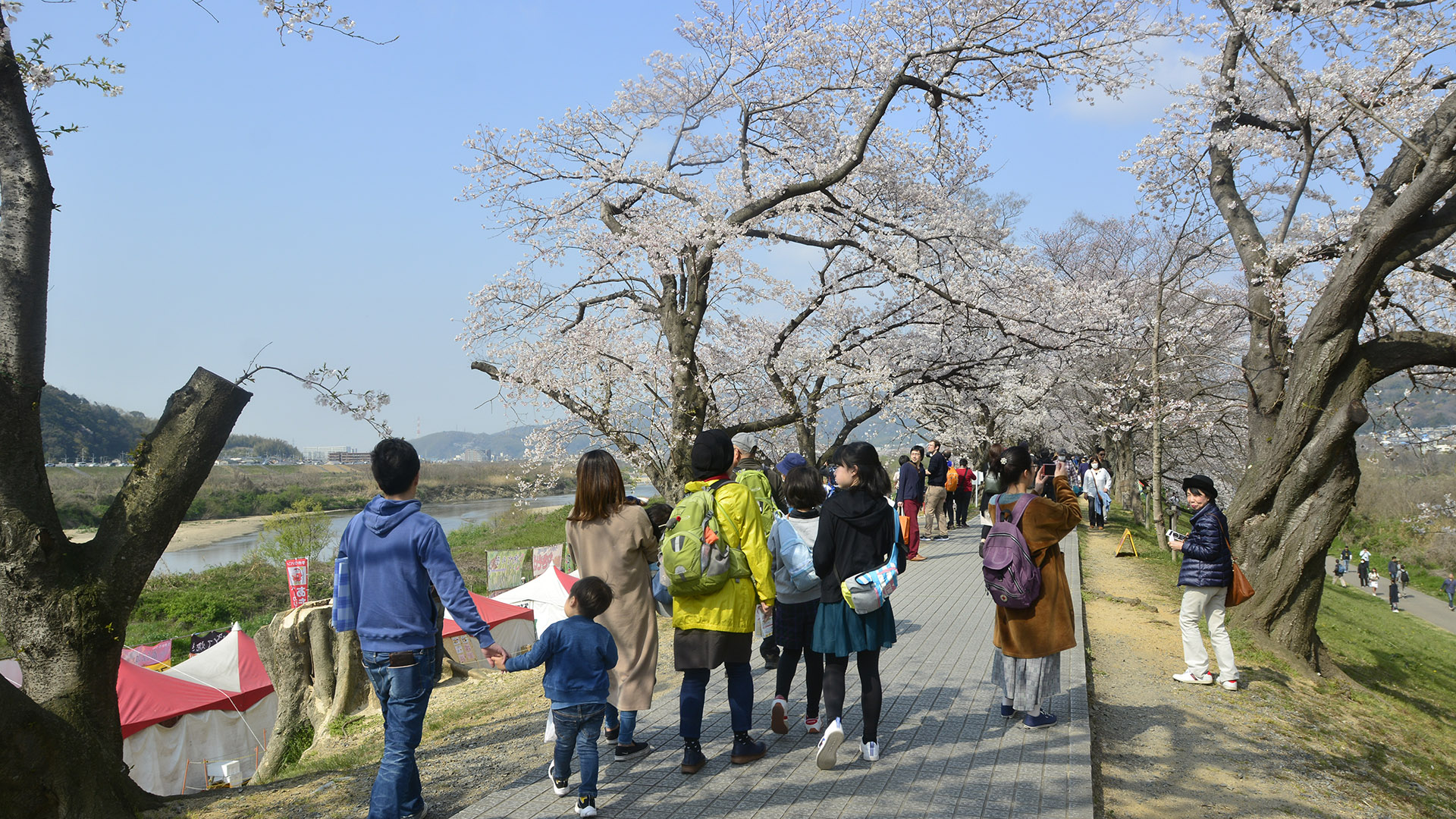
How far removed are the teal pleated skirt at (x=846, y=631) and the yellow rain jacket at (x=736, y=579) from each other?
13.7 inches

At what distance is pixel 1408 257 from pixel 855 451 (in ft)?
21.2

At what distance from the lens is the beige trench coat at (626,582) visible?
4.09 m

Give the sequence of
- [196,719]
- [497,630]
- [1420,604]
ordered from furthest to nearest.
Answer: [1420,604] < [497,630] < [196,719]

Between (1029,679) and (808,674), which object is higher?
(808,674)

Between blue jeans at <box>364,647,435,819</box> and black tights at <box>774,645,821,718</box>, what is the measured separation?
6.09 feet

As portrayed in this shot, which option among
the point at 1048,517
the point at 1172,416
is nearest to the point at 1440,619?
the point at 1172,416

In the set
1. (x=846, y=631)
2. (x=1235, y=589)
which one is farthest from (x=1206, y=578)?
(x=846, y=631)

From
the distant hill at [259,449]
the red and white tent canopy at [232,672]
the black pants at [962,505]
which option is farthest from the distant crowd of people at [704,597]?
the distant hill at [259,449]

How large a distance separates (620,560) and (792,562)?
86 cm

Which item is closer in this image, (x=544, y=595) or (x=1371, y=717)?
(x=1371, y=717)

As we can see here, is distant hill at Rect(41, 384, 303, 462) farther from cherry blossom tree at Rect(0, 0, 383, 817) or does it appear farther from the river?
cherry blossom tree at Rect(0, 0, 383, 817)

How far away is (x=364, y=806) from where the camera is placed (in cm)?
429

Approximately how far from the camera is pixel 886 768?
13.3ft

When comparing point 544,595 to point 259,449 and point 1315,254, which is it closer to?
point 1315,254
